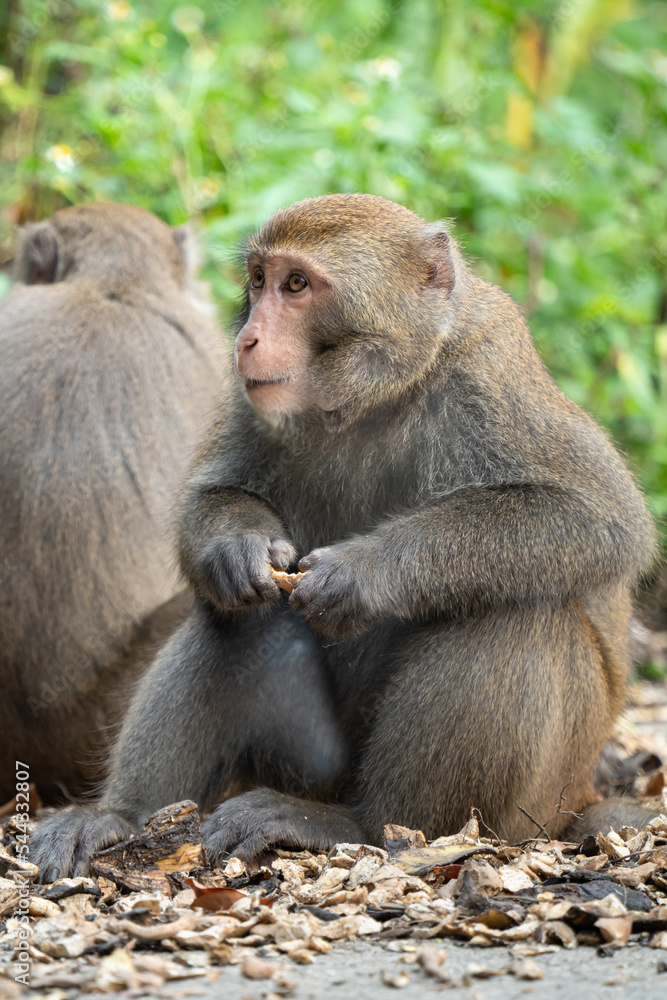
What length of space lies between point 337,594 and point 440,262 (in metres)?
1.26

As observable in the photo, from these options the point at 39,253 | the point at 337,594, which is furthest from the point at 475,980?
the point at 39,253

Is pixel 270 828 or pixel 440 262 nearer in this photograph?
pixel 270 828

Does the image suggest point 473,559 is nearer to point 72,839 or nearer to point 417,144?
point 72,839

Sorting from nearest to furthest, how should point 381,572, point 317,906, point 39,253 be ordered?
1. point 317,906
2. point 381,572
3. point 39,253

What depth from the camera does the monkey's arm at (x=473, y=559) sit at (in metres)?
3.73

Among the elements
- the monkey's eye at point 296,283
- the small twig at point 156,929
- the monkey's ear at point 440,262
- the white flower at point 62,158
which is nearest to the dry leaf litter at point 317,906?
the small twig at point 156,929

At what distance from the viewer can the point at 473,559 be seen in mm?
3727

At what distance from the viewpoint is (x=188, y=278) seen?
6.53 m

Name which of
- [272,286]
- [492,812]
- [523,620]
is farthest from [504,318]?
[492,812]

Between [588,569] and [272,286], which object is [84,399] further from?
[588,569]

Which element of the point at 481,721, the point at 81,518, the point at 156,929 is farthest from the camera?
the point at 81,518

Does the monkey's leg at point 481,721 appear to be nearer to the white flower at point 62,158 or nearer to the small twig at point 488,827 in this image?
the small twig at point 488,827

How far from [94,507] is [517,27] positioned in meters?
6.64

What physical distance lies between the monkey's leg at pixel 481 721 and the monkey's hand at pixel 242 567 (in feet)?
1.69
